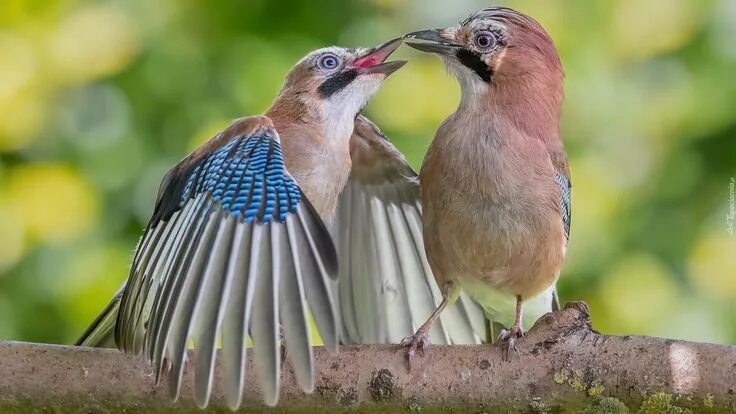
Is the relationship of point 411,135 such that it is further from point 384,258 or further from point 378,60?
point 378,60

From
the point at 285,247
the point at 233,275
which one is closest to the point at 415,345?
the point at 285,247

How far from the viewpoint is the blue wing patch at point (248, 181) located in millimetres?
3732

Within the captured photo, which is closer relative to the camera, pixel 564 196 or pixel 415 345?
pixel 415 345

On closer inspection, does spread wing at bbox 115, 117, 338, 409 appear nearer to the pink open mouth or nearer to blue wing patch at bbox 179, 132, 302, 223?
blue wing patch at bbox 179, 132, 302, 223

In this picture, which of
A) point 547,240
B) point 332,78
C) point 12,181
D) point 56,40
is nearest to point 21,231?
point 12,181

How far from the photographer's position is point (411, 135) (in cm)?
571

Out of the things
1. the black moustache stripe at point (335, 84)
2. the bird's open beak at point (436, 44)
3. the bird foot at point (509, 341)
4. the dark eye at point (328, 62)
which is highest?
the bird's open beak at point (436, 44)

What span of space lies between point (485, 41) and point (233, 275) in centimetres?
156

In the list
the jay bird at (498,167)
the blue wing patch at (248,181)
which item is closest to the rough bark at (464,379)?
the jay bird at (498,167)

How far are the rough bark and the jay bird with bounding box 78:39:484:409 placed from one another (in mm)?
183

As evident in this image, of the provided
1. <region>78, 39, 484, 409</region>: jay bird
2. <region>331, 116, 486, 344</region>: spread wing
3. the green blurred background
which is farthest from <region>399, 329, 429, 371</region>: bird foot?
the green blurred background

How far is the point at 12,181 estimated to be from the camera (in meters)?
Result: 5.70

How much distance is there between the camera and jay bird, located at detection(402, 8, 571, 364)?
4344 millimetres

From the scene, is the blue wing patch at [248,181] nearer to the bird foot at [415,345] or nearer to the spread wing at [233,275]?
the spread wing at [233,275]
